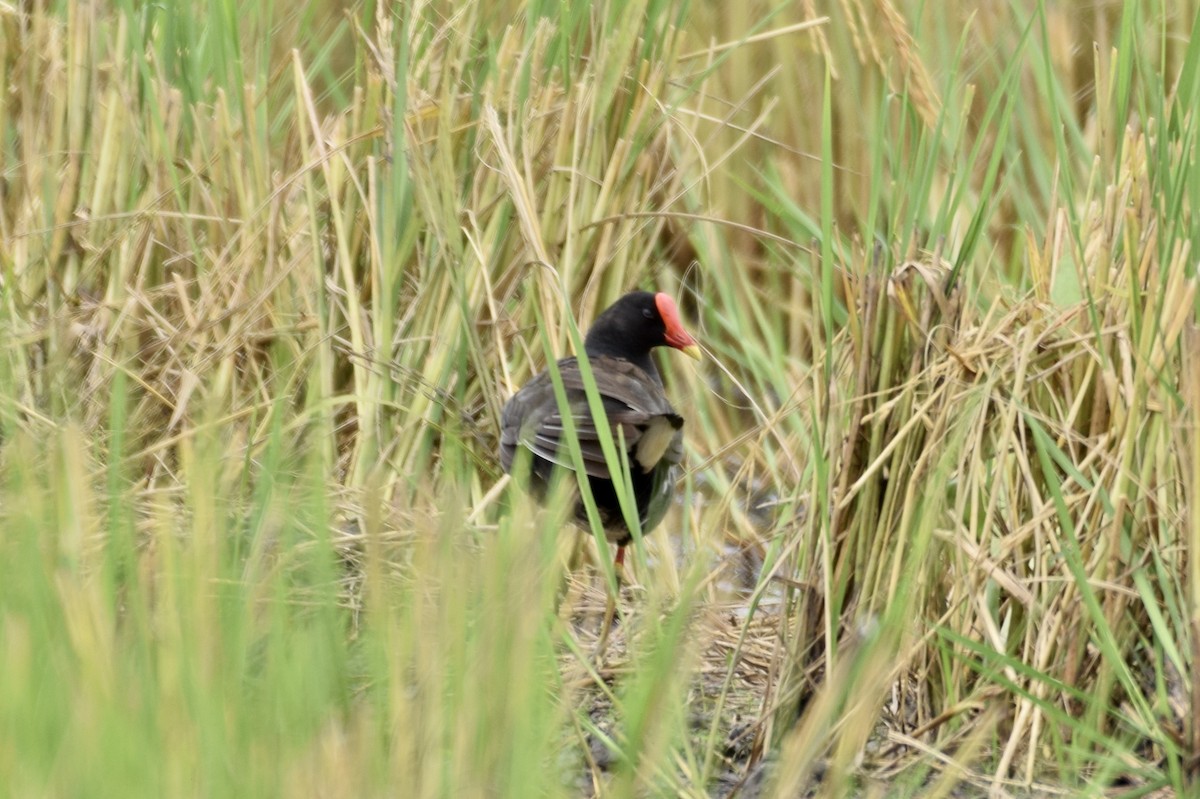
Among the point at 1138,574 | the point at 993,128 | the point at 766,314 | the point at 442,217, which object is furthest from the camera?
the point at 766,314

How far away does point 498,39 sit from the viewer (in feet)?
11.2

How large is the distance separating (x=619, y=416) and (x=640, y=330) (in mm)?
601

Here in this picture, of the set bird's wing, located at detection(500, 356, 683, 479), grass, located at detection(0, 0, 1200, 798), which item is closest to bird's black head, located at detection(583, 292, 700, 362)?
grass, located at detection(0, 0, 1200, 798)

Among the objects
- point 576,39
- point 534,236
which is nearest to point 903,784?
point 534,236

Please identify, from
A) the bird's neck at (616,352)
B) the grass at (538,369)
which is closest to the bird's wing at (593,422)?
the grass at (538,369)

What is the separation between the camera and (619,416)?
2650 mm

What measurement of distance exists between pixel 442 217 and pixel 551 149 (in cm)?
34

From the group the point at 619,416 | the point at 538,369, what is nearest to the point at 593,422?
the point at 619,416

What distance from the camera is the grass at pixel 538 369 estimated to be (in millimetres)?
1262

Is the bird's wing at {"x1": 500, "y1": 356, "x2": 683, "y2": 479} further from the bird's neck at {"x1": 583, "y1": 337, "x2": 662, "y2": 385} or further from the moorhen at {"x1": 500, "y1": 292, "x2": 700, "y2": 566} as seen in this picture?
the bird's neck at {"x1": 583, "y1": 337, "x2": 662, "y2": 385}

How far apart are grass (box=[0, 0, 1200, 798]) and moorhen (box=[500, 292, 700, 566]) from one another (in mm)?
97

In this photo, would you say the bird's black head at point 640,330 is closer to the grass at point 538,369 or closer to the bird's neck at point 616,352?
the bird's neck at point 616,352

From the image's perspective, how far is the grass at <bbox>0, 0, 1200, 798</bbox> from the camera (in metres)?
1.26

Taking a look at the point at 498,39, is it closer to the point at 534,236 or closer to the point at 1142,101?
the point at 534,236
